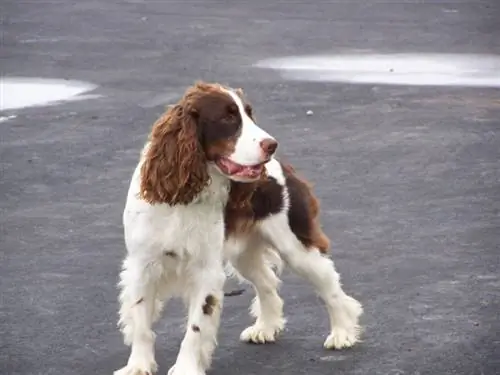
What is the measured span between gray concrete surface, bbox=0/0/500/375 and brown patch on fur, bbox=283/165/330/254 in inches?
21.4

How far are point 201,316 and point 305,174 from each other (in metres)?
4.68

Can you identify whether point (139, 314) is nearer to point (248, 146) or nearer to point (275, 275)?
point (248, 146)

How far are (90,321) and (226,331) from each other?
0.74 meters

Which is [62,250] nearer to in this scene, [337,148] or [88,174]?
[88,174]

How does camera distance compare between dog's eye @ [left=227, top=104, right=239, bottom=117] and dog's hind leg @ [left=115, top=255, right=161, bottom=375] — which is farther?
dog's hind leg @ [left=115, top=255, right=161, bottom=375]

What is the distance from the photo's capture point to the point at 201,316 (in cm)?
677

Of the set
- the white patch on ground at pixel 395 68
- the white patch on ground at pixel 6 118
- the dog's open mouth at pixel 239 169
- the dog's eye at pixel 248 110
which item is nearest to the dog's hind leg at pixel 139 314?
the dog's open mouth at pixel 239 169

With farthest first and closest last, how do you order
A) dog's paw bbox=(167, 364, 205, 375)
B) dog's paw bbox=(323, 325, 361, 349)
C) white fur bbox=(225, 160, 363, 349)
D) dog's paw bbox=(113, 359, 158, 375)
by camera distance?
dog's paw bbox=(323, 325, 361, 349), white fur bbox=(225, 160, 363, 349), dog's paw bbox=(113, 359, 158, 375), dog's paw bbox=(167, 364, 205, 375)

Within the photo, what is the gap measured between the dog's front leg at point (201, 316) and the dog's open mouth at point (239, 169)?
1.62ft

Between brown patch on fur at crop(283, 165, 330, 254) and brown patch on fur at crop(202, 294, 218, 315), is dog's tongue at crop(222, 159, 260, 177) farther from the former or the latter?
brown patch on fur at crop(283, 165, 330, 254)

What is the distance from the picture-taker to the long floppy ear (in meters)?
6.44

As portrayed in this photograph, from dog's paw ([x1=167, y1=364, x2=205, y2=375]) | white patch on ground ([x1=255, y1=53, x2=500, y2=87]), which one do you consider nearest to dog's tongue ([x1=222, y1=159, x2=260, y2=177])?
dog's paw ([x1=167, y1=364, x2=205, y2=375])

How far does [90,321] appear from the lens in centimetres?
784

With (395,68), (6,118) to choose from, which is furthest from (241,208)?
(395,68)
